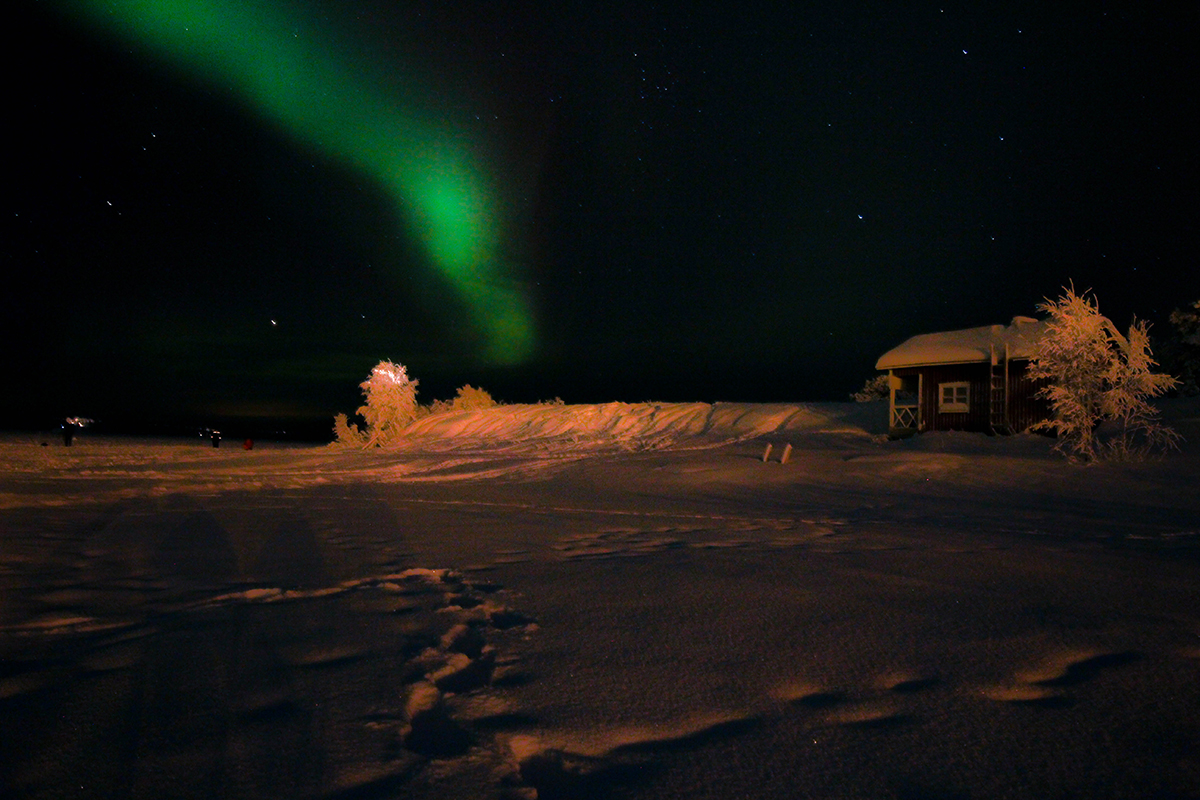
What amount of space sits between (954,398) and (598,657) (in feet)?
81.9

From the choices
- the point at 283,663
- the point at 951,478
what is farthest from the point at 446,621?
the point at 951,478

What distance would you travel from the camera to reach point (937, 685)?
337cm

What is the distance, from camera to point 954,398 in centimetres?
2477

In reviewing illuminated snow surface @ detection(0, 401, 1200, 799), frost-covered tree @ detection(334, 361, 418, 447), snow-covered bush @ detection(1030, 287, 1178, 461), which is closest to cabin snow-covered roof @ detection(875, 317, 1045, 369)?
snow-covered bush @ detection(1030, 287, 1178, 461)

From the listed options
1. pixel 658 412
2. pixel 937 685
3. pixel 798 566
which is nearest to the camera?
pixel 937 685

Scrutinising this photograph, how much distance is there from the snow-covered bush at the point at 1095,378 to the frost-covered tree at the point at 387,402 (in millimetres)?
35067

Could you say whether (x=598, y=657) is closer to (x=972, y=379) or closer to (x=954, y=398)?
(x=972, y=379)

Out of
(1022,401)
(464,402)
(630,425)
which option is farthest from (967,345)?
(464,402)

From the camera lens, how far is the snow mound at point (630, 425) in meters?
29.5

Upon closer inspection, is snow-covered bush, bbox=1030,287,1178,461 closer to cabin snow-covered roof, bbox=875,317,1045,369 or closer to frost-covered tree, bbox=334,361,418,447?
cabin snow-covered roof, bbox=875,317,1045,369

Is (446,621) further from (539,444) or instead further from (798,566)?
(539,444)

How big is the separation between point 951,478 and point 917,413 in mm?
12057

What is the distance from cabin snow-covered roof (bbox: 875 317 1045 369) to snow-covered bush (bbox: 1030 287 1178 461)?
4.84 m

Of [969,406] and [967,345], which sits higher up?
[967,345]
